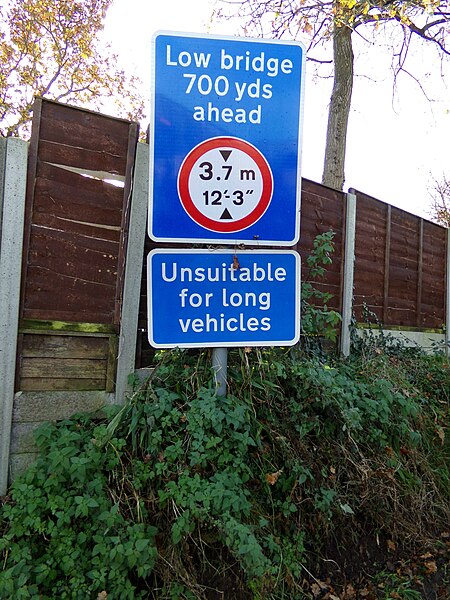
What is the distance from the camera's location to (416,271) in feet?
21.2

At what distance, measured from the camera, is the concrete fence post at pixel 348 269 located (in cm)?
503

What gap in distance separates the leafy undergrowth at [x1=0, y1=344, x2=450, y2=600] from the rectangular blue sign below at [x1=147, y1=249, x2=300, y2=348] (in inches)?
18.7

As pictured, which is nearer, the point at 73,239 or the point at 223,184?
the point at 223,184

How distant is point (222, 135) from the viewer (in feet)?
8.59

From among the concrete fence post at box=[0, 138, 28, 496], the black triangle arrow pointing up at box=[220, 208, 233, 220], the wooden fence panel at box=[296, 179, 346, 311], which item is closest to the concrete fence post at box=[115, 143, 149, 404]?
the concrete fence post at box=[0, 138, 28, 496]

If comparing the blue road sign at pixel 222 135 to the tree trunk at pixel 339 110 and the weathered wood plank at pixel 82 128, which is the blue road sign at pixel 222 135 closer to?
the weathered wood plank at pixel 82 128

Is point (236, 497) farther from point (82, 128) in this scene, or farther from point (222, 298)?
point (82, 128)

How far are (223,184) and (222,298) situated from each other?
60cm

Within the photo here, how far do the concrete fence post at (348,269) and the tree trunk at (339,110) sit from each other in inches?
113

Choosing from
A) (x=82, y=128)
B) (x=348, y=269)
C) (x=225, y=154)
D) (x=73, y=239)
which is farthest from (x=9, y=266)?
(x=348, y=269)

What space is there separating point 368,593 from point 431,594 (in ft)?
1.41

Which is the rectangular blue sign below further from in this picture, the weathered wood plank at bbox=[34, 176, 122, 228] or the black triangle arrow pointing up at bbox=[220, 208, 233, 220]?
the weathered wood plank at bbox=[34, 176, 122, 228]

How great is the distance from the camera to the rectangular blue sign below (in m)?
2.55

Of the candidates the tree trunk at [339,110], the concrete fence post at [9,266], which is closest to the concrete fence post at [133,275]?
the concrete fence post at [9,266]
